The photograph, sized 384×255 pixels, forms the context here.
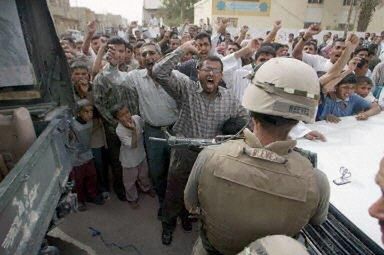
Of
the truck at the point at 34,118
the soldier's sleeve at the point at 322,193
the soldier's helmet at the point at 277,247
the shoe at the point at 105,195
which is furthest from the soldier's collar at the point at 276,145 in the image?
the shoe at the point at 105,195

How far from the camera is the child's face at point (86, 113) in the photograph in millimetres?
3043

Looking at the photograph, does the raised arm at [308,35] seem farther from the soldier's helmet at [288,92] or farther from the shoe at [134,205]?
the shoe at [134,205]

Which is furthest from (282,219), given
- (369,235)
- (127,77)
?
(127,77)

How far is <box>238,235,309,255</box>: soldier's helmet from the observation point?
75cm

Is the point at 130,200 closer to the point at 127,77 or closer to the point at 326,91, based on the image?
the point at 127,77

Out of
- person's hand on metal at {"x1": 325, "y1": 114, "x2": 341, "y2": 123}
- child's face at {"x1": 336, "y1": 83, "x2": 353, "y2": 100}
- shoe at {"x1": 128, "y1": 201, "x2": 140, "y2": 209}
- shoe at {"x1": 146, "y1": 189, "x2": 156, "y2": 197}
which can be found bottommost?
shoe at {"x1": 146, "y1": 189, "x2": 156, "y2": 197}

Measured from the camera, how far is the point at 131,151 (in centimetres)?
319

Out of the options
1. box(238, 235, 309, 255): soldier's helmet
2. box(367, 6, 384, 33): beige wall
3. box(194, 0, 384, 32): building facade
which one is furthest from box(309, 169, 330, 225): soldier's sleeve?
box(367, 6, 384, 33): beige wall

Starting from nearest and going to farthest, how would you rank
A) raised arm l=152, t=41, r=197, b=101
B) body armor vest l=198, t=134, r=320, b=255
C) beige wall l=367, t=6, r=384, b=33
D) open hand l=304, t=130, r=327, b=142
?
body armor vest l=198, t=134, r=320, b=255 < raised arm l=152, t=41, r=197, b=101 < open hand l=304, t=130, r=327, b=142 < beige wall l=367, t=6, r=384, b=33

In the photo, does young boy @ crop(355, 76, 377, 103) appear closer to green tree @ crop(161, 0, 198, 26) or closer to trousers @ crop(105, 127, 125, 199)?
trousers @ crop(105, 127, 125, 199)

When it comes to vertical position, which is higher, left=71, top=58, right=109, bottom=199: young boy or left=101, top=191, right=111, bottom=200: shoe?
left=71, top=58, right=109, bottom=199: young boy

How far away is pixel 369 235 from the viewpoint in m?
1.41

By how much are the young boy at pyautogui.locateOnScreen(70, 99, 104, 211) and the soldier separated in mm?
2199

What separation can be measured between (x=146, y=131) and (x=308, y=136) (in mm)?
1567
